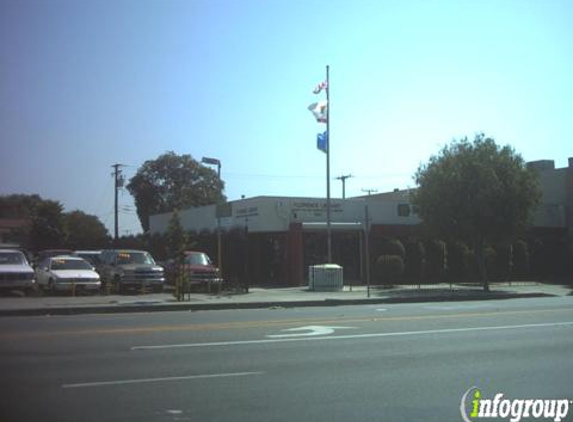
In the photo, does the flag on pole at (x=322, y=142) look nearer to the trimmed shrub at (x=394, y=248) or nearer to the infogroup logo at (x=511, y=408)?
the trimmed shrub at (x=394, y=248)

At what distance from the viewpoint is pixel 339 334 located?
45.3ft

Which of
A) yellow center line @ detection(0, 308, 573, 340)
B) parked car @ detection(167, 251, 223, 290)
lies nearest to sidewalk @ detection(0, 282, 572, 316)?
parked car @ detection(167, 251, 223, 290)

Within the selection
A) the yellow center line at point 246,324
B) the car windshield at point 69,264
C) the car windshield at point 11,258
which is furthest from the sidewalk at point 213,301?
the yellow center line at point 246,324

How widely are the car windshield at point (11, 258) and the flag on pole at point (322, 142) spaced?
14420mm

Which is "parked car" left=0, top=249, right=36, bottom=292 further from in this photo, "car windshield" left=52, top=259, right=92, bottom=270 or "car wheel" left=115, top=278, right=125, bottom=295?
"car wheel" left=115, top=278, right=125, bottom=295

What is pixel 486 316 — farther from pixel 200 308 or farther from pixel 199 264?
pixel 199 264

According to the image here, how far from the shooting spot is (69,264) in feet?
86.4

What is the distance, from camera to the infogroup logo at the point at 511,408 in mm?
7305

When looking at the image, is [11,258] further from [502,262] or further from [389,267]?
[502,262]

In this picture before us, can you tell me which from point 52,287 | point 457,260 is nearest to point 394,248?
point 457,260

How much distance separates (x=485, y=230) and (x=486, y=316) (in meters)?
13.8

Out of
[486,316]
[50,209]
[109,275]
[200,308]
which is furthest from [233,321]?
[50,209]

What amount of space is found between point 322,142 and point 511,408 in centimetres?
2598

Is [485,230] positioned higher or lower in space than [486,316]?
higher
